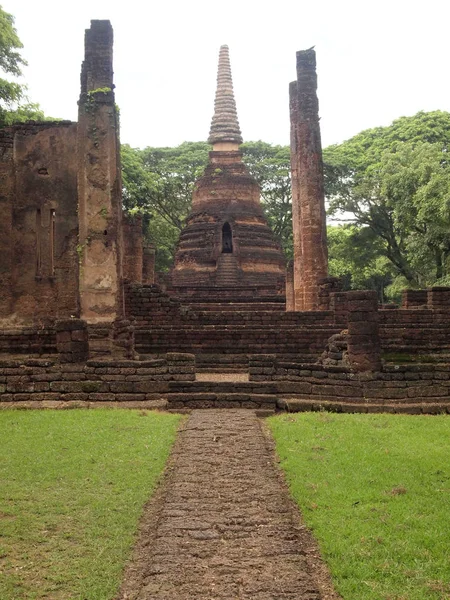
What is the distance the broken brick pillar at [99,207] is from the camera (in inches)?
563

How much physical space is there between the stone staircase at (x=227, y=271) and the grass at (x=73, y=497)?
22.8 meters

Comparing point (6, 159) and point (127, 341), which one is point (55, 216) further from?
point (127, 341)

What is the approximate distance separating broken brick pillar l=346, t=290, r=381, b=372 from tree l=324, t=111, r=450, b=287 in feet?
39.7

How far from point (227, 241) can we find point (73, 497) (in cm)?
2874

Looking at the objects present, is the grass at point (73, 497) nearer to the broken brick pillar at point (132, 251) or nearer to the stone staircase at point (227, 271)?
the broken brick pillar at point (132, 251)

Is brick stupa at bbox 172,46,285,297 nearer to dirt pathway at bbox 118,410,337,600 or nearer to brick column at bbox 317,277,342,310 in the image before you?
brick column at bbox 317,277,342,310

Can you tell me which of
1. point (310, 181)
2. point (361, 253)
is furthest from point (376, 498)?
point (361, 253)

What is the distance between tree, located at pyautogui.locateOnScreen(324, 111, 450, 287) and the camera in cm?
2428

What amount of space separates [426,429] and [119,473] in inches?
150

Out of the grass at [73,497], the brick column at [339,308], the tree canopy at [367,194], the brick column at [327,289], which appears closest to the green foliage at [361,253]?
the tree canopy at [367,194]

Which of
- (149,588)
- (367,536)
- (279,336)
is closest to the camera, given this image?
(149,588)

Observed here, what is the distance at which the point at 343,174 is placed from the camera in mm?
37344

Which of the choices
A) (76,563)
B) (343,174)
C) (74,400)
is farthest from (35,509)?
(343,174)

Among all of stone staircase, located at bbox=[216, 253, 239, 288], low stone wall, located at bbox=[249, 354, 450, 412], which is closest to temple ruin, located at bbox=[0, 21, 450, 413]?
low stone wall, located at bbox=[249, 354, 450, 412]
